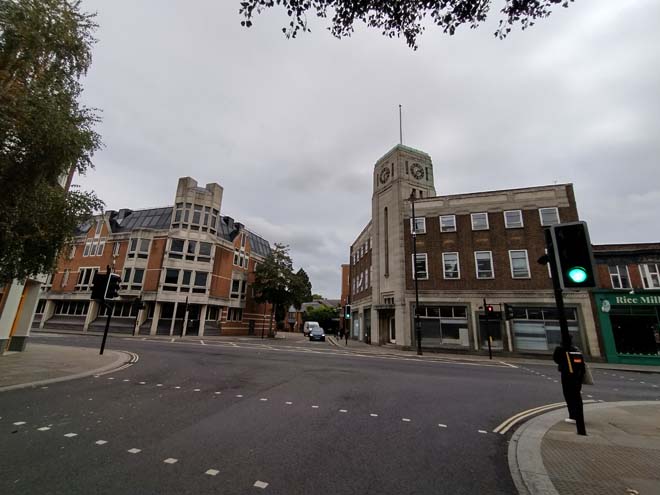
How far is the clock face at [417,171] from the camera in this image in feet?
103

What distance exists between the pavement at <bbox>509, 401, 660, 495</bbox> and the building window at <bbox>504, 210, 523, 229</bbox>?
21.3m

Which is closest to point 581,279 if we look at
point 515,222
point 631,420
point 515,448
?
point 515,448

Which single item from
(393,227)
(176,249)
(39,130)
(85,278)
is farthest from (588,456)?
(85,278)

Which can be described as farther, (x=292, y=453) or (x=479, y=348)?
(x=479, y=348)

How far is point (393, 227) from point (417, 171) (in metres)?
6.86

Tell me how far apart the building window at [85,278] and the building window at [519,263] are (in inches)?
1830

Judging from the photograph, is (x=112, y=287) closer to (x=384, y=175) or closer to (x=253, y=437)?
(x=253, y=437)

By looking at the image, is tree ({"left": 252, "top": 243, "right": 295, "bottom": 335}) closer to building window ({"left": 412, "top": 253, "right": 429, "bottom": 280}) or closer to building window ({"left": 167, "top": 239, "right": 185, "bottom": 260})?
building window ({"left": 167, "top": 239, "right": 185, "bottom": 260})

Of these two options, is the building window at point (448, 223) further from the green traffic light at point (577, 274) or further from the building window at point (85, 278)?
the building window at point (85, 278)

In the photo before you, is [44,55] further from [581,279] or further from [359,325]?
[359,325]

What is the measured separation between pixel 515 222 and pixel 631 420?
22024 millimetres

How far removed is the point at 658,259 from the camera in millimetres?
22688

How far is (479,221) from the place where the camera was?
27.0m

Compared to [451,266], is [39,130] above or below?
below
